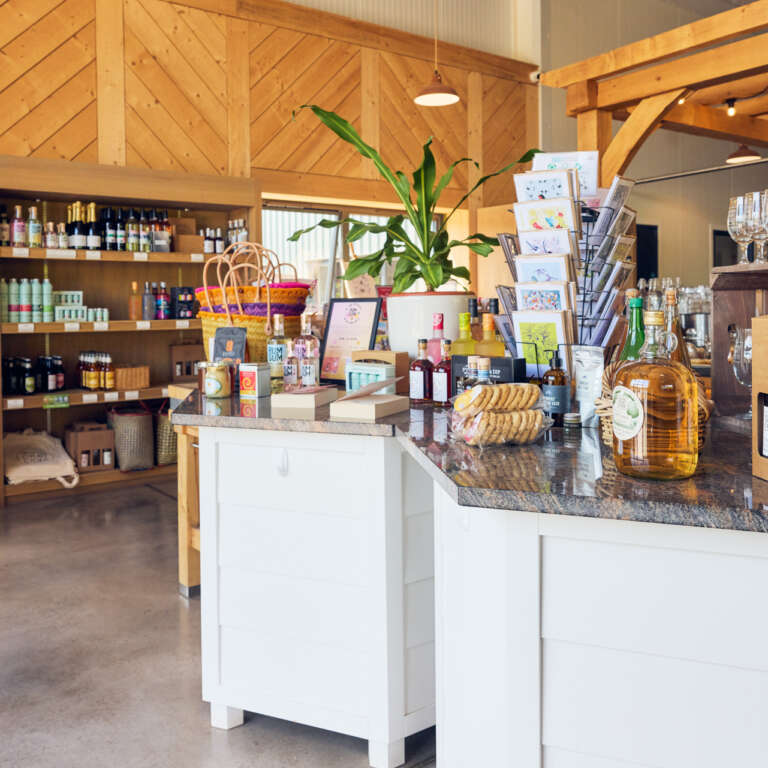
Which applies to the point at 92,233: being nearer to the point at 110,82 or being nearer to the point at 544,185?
the point at 110,82

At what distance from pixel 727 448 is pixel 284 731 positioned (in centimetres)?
151

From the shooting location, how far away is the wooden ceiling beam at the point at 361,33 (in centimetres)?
647

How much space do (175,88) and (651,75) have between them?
4367mm

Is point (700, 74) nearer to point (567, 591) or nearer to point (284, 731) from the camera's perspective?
point (567, 591)

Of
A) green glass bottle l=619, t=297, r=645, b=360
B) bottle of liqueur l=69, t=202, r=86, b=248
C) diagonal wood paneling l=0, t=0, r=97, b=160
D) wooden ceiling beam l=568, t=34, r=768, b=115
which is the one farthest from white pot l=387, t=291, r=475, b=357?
diagonal wood paneling l=0, t=0, r=97, b=160

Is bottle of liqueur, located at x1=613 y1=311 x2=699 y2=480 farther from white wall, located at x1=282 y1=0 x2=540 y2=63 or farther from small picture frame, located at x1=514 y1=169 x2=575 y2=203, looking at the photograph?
white wall, located at x1=282 y1=0 x2=540 y2=63

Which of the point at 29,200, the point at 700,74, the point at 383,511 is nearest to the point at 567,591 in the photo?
the point at 383,511

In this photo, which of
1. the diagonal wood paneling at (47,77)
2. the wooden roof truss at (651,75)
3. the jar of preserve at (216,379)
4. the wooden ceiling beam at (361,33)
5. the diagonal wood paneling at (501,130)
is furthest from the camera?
the diagonal wood paneling at (501,130)

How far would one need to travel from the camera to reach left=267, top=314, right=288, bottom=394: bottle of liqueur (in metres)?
2.57

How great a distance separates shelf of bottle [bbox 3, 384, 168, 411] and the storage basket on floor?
0.47 feet

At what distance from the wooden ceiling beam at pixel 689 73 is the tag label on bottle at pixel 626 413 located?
1947 millimetres

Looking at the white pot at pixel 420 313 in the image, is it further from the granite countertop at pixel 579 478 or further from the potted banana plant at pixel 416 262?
the granite countertop at pixel 579 478

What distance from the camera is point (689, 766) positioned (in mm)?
1212

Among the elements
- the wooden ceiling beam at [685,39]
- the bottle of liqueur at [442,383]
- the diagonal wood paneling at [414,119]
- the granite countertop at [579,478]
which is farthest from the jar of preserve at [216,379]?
the diagonal wood paneling at [414,119]
